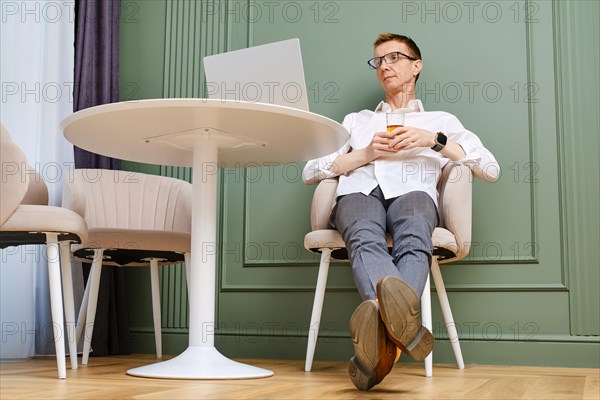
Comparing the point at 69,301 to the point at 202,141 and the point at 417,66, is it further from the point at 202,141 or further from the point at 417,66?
the point at 417,66

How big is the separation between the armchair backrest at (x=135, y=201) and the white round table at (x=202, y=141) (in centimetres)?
51

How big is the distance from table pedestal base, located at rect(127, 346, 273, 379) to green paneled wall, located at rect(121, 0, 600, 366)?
927 millimetres

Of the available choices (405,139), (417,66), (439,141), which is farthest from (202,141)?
(417,66)

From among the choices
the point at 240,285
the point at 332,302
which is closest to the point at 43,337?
the point at 240,285

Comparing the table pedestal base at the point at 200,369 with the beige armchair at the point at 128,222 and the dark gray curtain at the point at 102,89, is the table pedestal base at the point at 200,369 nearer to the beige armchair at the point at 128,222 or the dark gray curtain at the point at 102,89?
the beige armchair at the point at 128,222

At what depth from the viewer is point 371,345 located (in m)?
1.59

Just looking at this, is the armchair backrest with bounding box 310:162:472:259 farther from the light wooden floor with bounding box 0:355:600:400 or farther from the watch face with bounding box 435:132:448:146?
the light wooden floor with bounding box 0:355:600:400

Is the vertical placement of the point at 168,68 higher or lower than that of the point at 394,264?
higher

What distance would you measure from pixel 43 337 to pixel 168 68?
1.16m

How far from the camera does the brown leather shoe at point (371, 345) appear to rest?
62.6 inches

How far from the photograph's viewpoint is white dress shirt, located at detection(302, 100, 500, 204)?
2.24 metres

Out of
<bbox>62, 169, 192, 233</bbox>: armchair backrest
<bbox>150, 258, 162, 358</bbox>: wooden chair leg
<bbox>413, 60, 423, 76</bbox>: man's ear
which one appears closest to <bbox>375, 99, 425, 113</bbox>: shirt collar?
<bbox>413, 60, 423, 76</bbox>: man's ear

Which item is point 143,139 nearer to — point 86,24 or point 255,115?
point 255,115

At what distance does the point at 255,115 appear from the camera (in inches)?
72.2
